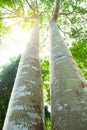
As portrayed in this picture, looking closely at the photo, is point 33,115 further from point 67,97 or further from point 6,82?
point 6,82

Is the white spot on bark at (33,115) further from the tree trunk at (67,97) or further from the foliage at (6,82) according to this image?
the foliage at (6,82)

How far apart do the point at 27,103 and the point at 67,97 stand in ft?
1.56

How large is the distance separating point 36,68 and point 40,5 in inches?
346

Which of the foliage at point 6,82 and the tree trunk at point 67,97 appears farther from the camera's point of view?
the foliage at point 6,82

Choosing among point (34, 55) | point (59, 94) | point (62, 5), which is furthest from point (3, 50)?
point (59, 94)

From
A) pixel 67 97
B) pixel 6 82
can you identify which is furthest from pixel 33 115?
pixel 6 82

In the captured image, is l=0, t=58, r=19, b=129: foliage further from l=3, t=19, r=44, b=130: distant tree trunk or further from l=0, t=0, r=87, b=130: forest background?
l=3, t=19, r=44, b=130: distant tree trunk

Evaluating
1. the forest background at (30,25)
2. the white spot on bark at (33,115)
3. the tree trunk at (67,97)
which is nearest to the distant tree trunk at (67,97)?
the tree trunk at (67,97)

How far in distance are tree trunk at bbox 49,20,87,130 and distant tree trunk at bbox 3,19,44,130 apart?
0.61ft

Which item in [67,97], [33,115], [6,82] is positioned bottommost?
[6,82]

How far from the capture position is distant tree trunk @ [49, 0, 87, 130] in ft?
6.36

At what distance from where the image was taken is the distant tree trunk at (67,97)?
1937mm

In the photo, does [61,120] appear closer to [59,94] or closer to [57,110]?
[57,110]

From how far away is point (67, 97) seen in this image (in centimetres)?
230
